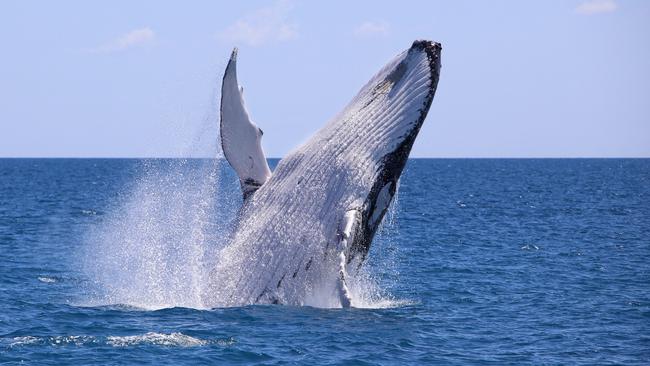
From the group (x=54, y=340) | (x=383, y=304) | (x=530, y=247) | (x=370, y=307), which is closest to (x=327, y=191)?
(x=370, y=307)

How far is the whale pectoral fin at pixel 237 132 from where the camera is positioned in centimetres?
1305

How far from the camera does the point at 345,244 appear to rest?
12.2 meters

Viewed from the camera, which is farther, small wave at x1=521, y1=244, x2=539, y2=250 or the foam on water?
small wave at x1=521, y1=244, x2=539, y2=250

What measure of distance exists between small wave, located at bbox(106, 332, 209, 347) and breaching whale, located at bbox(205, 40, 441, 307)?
747mm

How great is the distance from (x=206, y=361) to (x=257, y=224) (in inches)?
81.6

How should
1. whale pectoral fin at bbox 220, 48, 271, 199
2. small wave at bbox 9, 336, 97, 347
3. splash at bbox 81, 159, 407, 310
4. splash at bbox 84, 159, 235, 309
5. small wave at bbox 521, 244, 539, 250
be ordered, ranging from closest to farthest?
1. small wave at bbox 9, 336, 97, 347
2. whale pectoral fin at bbox 220, 48, 271, 199
3. splash at bbox 81, 159, 407, 310
4. splash at bbox 84, 159, 235, 309
5. small wave at bbox 521, 244, 539, 250

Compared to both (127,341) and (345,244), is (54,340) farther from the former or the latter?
(345,244)

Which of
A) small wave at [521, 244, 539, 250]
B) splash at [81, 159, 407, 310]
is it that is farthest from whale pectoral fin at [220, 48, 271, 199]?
small wave at [521, 244, 539, 250]

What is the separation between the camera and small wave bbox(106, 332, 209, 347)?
492 inches

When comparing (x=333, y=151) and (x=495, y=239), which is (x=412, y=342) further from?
(x=495, y=239)

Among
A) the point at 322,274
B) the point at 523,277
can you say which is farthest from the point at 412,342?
the point at 523,277

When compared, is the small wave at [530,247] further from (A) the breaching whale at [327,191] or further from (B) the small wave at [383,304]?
(A) the breaching whale at [327,191]

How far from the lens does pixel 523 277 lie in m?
22.7

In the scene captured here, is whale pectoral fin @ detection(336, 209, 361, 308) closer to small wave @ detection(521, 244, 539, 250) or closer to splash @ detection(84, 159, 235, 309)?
splash @ detection(84, 159, 235, 309)
